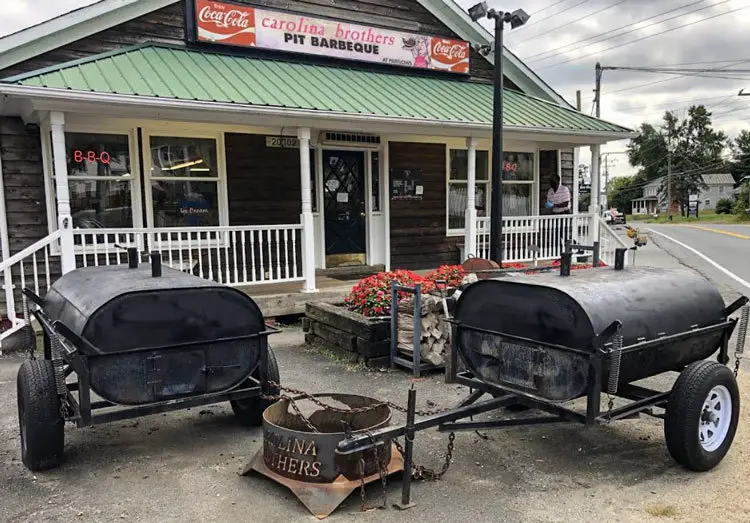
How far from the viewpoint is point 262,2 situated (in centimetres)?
995

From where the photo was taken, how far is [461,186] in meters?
12.4

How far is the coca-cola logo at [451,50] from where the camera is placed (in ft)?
38.8

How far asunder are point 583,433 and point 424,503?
180 cm

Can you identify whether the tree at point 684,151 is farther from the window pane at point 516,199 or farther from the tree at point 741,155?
the window pane at point 516,199

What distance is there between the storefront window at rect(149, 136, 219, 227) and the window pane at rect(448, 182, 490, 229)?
4892mm

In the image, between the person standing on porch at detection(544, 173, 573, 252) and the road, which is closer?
the person standing on porch at detection(544, 173, 573, 252)

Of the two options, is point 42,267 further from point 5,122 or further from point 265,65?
point 265,65

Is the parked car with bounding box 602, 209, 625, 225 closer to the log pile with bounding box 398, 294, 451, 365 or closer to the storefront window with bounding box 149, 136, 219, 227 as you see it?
the storefront window with bounding box 149, 136, 219, 227

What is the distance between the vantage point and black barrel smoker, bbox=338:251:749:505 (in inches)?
144

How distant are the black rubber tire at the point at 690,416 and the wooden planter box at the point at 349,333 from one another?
3.23m

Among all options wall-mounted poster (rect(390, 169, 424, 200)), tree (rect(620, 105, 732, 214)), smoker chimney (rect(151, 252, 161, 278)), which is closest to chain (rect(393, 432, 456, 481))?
smoker chimney (rect(151, 252, 161, 278))

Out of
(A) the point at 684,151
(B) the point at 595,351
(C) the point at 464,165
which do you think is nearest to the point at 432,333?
(B) the point at 595,351

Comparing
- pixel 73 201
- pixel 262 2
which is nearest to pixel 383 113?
pixel 262 2

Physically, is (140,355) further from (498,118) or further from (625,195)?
(625,195)
